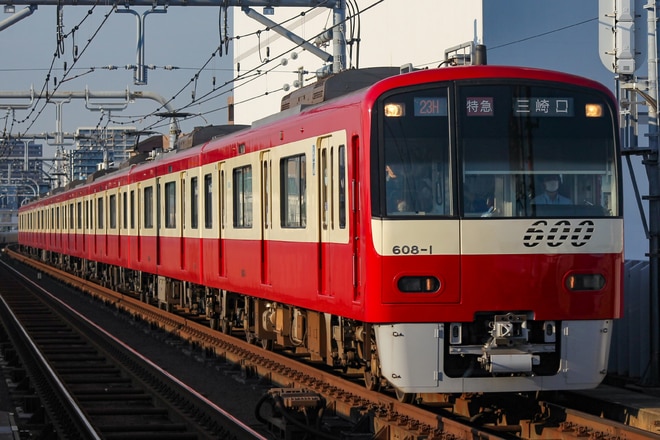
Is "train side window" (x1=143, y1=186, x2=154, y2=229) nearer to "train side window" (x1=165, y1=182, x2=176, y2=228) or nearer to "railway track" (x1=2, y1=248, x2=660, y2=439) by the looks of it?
"train side window" (x1=165, y1=182, x2=176, y2=228)

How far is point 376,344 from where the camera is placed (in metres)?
9.87

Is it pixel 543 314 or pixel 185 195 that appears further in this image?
pixel 185 195

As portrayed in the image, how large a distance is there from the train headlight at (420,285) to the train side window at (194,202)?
29.5 feet

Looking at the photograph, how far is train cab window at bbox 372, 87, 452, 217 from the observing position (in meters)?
9.52

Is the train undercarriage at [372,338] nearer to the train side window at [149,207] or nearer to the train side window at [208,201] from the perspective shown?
the train side window at [208,201]

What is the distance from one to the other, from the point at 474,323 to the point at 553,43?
1370cm

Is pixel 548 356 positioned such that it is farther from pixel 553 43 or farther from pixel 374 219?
pixel 553 43

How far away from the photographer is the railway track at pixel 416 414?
8.94 meters

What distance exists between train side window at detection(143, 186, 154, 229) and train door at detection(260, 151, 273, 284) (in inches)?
348

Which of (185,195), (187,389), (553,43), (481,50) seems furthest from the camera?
(553,43)

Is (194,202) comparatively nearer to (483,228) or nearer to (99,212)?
(483,228)

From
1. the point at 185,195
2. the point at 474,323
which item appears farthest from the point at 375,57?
the point at 474,323

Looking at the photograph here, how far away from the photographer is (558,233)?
9.57m

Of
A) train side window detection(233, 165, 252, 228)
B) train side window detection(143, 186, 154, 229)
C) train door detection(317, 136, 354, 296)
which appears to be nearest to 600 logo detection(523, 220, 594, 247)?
train door detection(317, 136, 354, 296)
